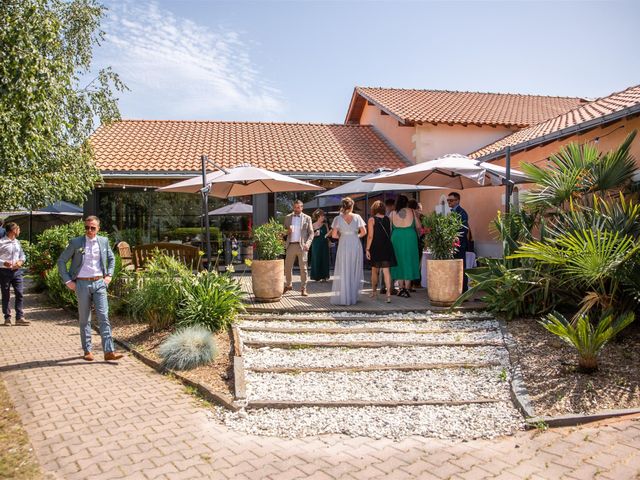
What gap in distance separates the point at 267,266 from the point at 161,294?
186cm

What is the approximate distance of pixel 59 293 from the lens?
34.3 ft

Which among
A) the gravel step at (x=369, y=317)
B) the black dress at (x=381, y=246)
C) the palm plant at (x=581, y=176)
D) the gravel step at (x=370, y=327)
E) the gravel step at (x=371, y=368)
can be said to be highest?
the palm plant at (x=581, y=176)

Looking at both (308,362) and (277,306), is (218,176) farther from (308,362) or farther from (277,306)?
(308,362)

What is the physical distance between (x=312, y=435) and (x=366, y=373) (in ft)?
4.97

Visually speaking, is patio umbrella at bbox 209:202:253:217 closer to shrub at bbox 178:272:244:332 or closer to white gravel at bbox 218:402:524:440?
shrub at bbox 178:272:244:332

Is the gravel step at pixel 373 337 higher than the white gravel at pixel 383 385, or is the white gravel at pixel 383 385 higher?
the gravel step at pixel 373 337

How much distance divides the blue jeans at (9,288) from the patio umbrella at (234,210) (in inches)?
279

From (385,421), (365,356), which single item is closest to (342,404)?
(385,421)

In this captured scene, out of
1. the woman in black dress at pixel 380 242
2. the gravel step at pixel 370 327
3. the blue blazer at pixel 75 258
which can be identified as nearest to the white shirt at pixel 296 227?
the woman in black dress at pixel 380 242

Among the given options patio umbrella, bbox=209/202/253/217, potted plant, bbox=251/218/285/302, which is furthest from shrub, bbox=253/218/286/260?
patio umbrella, bbox=209/202/253/217

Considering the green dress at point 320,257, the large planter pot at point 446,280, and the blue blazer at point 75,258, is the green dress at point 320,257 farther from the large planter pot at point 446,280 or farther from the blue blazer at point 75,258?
the blue blazer at point 75,258

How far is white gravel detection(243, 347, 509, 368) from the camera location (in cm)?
580

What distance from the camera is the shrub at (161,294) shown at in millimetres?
6984

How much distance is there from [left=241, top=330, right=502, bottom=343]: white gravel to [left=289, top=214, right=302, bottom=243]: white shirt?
2.70 m
